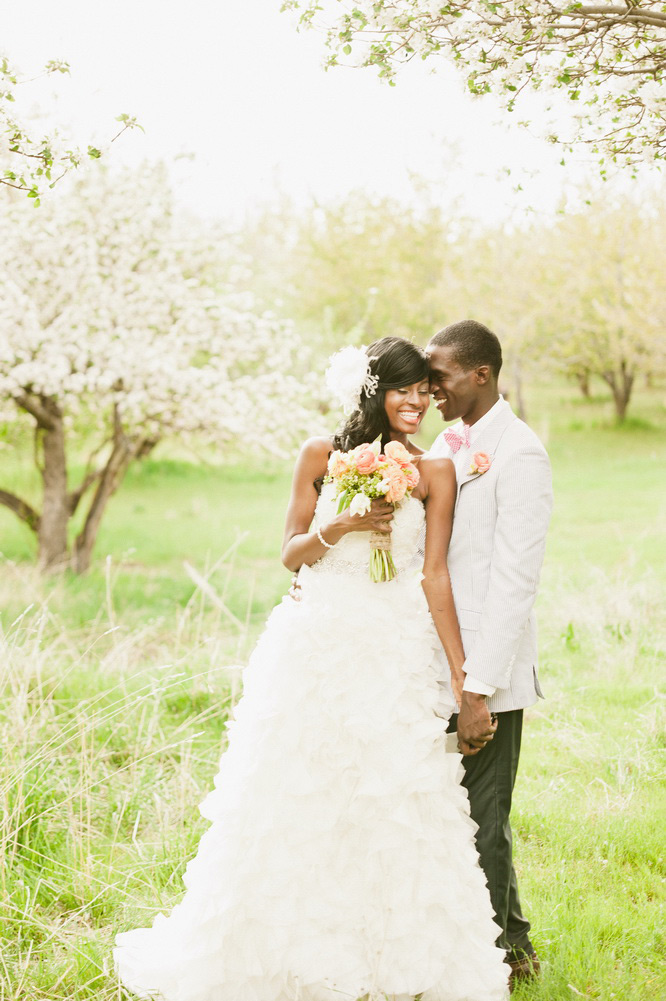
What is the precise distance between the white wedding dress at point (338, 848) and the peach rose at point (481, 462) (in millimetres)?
586

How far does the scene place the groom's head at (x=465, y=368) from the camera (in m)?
3.24

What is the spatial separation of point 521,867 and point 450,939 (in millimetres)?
1267

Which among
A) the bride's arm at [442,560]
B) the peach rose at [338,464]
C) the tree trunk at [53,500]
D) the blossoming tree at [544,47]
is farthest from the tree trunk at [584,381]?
the peach rose at [338,464]

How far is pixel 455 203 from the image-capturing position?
2891cm

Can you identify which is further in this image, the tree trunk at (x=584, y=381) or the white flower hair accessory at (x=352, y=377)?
the tree trunk at (x=584, y=381)

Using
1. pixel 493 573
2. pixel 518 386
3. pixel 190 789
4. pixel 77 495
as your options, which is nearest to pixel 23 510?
pixel 77 495

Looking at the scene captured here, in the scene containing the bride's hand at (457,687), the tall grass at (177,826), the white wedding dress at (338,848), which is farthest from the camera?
the tall grass at (177,826)

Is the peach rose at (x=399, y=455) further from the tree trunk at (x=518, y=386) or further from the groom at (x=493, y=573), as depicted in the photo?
the tree trunk at (x=518, y=386)

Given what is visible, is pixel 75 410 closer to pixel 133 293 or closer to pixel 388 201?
pixel 133 293

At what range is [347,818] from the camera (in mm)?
3000

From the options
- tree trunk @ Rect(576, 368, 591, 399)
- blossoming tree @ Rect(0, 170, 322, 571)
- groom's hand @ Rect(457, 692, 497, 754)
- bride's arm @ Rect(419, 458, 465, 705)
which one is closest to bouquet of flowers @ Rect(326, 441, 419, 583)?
bride's arm @ Rect(419, 458, 465, 705)

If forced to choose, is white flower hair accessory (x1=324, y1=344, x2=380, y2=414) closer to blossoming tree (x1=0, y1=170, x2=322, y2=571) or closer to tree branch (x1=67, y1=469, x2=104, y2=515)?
blossoming tree (x1=0, y1=170, x2=322, y2=571)

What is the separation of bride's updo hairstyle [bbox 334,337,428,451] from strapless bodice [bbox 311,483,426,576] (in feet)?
0.78

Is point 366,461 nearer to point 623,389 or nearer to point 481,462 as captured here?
point 481,462
